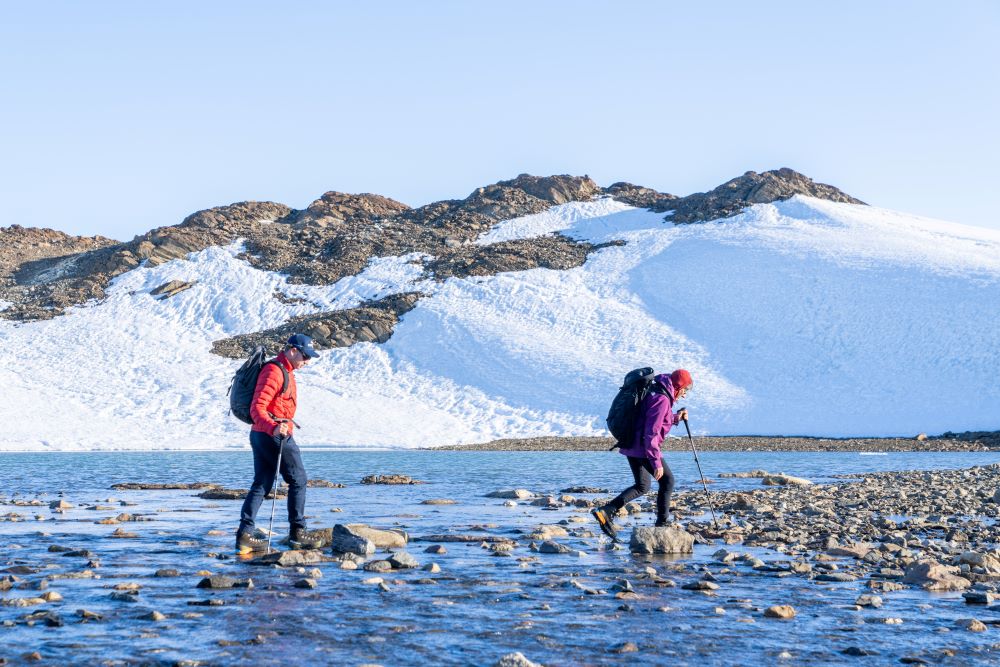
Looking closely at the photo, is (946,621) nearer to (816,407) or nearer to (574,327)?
(816,407)

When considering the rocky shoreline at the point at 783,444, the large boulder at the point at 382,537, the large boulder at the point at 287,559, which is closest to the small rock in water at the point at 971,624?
the large boulder at the point at 287,559

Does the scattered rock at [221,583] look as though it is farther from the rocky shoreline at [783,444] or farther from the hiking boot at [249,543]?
the rocky shoreline at [783,444]

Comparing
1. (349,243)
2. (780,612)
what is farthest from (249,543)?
(349,243)

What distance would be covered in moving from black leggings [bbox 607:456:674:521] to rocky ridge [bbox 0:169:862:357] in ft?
206

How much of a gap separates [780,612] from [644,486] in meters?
5.39

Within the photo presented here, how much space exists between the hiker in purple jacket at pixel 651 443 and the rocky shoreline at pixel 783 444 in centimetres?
3932

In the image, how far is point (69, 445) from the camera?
55.9 meters

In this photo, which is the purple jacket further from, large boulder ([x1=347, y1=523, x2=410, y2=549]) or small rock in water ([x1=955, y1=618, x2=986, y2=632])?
small rock in water ([x1=955, y1=618, x2=986, y2=632])

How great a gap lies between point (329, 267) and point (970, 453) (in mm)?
58126

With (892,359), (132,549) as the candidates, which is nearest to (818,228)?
(892,359)

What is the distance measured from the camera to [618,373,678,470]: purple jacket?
13734 millimetres

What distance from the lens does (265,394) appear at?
12680 millimetres

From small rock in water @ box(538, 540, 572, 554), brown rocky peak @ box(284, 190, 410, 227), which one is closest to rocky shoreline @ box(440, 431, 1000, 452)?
small rock in water @ box(538, 540, 572, 554)

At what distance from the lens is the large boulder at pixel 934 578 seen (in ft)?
32.5
